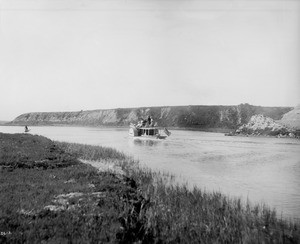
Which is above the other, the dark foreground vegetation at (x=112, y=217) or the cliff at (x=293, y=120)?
the cliff at (x=293, y=120)

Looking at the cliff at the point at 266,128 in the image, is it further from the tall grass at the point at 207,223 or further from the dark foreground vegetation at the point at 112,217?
the dark foreground vegetation at the point at 112,217

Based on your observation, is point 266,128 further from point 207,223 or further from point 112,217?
point 112,217

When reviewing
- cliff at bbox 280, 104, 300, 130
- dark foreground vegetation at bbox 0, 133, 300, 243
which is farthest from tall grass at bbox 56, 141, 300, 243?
cliff at bbox 280, 104, 300, 130

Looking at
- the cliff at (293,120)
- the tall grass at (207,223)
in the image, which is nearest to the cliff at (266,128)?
the cliff at (293,120)

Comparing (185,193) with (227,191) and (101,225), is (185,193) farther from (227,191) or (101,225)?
(101,225)

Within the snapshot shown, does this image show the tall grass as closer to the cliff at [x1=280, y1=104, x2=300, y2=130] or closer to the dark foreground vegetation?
the dark foreground vegetation

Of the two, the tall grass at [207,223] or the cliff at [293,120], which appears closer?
the tall grass at [207,223]

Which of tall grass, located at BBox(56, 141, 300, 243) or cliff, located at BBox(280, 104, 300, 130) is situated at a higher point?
cliff, located at BBox(280, 104, 300, 130)

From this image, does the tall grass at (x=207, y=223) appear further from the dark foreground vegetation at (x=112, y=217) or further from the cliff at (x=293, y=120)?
the cliff at (x=293, y=120)

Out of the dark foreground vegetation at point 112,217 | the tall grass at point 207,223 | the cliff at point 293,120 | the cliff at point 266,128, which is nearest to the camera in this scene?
the dark foreground vegetation at point 112,217

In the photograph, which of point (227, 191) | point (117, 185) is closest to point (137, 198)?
point (117, 185)

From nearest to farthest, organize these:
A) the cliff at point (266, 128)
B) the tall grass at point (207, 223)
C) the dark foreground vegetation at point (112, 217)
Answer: the dark foreground vegetation at point (112, 217) → the tall grass at point (207, 223) → the cliff at point (266, 128)
